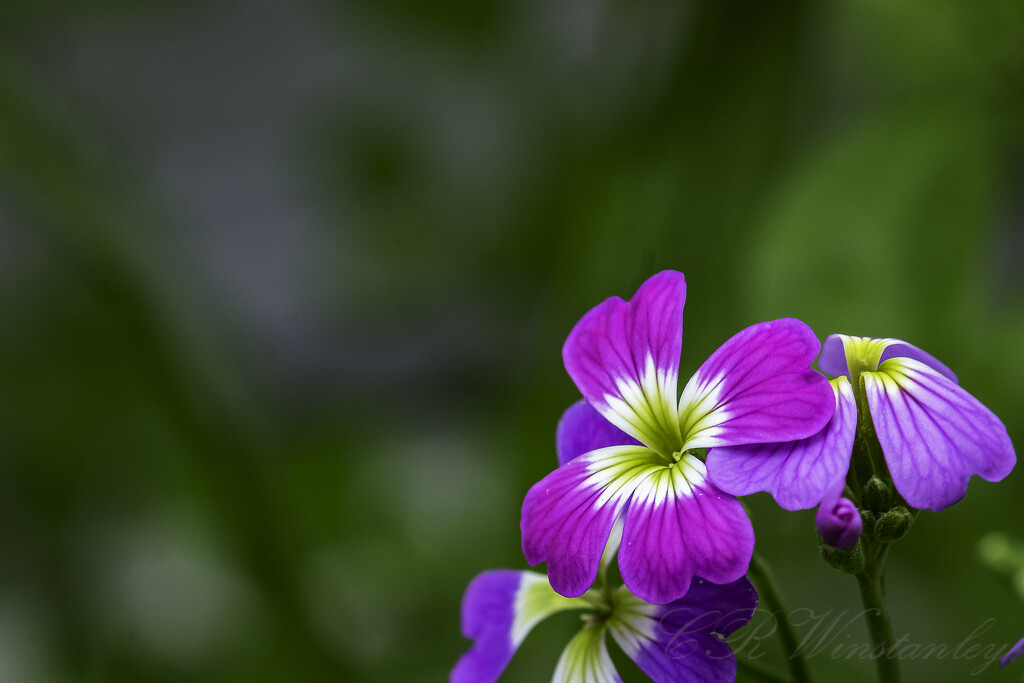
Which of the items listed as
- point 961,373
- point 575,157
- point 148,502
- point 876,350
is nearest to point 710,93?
point 575,157

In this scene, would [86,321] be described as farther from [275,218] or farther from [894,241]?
[894,241]

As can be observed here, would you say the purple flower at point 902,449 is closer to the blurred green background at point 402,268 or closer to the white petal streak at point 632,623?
the white petal streak at point 632,623

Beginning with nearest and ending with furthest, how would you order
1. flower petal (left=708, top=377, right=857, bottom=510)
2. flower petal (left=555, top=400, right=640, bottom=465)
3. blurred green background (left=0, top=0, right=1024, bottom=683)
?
flower petal (left=708, top=377, right=857, bottom=510) < flower petal (left=555, top=400, right=640, bottom=465) < blurred green background (left=0, top=0, right=1024, bottom=683)

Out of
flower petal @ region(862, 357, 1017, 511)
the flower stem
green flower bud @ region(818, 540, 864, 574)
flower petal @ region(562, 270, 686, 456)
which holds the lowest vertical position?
the flower stem

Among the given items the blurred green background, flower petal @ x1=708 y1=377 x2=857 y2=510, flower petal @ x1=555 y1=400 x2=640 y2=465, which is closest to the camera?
flower petal @ x1=708 y1=377 x2=857 y2=510

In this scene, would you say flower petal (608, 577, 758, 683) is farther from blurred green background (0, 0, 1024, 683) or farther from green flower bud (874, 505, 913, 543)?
blurred green background (0, 0, 1024, 683)

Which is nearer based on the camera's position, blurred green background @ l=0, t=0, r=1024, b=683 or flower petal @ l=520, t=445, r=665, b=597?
flower petal @ l=520, t=445, r=665, b=597

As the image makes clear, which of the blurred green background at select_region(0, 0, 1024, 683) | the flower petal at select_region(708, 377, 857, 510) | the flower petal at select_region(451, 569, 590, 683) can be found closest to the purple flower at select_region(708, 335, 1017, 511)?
the flower petal at select_region(708, 377, 857, 510)

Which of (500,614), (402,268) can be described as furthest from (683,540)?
(402,268)

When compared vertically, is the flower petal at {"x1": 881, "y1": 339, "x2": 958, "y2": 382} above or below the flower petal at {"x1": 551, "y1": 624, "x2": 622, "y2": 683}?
above
